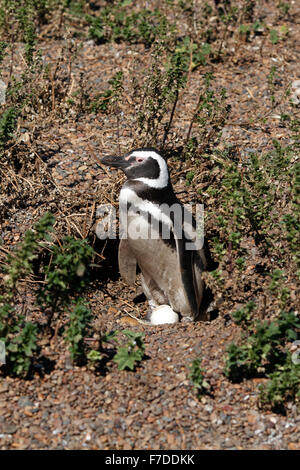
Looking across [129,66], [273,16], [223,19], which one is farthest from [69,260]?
[273,16]

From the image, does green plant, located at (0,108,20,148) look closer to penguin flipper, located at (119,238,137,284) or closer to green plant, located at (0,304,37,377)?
penguin flipper, located at (119,238,137,284)

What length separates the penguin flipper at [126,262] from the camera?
5941 mm

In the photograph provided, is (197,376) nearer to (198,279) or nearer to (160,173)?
(198,279)

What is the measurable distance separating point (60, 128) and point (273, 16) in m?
3.25

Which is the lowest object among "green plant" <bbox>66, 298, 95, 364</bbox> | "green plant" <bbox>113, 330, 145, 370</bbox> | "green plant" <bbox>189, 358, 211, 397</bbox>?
"green plant" <bbox>113, 330, 145, 370</bbox>

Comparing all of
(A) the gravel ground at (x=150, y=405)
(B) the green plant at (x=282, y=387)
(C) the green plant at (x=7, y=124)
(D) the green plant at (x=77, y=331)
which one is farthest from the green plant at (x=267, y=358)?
(C) the green plant at (x=7, y=124)

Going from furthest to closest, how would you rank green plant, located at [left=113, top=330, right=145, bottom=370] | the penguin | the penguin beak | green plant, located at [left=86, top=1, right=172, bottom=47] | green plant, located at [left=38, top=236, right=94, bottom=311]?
1. green plant, located at [left=86, top=1, right=172, bottom=47]
2. the penguin beak
3. the penguin
4. green plant, located at [left=113, top=330, right=145, bottom=370]
5. green plant, located at [left=38, top=236, right=94, bottom=311]

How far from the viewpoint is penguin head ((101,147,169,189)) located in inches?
225

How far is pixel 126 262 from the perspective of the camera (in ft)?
19.7

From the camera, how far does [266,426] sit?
423 centimetres

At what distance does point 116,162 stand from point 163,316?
1.38 meters

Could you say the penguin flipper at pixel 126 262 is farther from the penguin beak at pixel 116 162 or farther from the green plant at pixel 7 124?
the green plant at pixel 7 124

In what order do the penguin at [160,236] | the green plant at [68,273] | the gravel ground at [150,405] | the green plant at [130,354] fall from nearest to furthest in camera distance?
the gravel ground at [150,405] < the green plant at [68,273] < the green plant at [130,354] < the penguin at [160,236]

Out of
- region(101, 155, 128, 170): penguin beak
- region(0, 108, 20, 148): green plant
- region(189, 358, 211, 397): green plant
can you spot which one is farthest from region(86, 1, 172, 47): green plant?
region(189, 358, 211, 397): green plant
